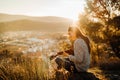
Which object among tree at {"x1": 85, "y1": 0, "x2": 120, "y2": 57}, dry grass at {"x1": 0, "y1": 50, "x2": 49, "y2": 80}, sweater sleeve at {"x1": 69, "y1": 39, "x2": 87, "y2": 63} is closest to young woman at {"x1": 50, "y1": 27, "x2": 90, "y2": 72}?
sweater sleeve at {"x1": 69, "y1": 39, "x2": 87, "y2": 63}

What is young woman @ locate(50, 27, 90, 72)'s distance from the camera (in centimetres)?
580

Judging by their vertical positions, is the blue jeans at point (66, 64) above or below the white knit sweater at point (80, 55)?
below

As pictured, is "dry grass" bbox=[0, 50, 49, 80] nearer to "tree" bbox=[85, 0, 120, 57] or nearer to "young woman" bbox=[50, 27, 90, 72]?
"young woman" bbox=[50, 27, 90, 72]

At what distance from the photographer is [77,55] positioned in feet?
19.1

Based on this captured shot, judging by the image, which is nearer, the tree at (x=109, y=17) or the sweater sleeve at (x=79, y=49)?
the sweater sleeve at (x=79, y=49)

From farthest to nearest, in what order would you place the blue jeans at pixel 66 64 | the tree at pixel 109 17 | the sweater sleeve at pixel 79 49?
1. the tree at pixel 109 17
2. the blue jeans at pixel 66 64
3. the sweater sleeve at pixel 79 49

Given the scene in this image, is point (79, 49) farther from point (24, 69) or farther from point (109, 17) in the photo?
point (109, 17)

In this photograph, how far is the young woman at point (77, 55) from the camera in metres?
5.80

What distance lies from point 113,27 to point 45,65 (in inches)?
642

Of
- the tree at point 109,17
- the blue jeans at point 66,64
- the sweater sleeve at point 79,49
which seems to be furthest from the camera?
the tree at point 109,17

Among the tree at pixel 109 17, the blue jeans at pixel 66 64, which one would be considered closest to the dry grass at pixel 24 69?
the blue jeans at pixel 66 64

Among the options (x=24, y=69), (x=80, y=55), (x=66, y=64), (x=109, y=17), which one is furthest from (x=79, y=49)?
(x=109, y=17)

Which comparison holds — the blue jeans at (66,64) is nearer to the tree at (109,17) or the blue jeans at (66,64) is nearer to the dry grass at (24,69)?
the dry grass at (24,69)

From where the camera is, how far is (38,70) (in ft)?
17.5
